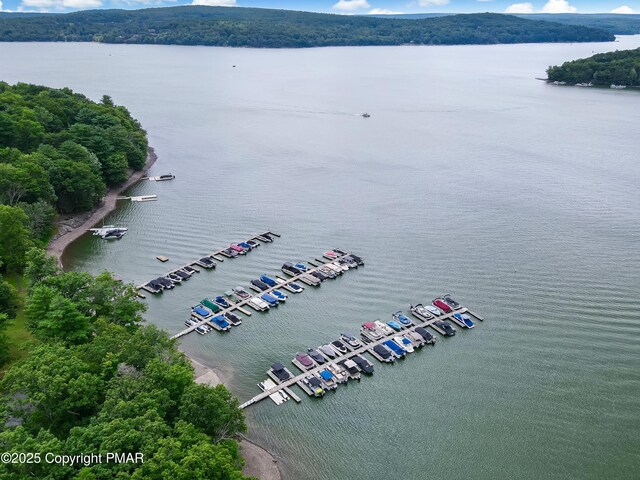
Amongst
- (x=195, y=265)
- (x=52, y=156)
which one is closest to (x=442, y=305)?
(x=195, y=265)

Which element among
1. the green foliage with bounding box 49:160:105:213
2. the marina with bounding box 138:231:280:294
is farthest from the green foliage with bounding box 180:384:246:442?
the green foliage with bounding box 49:160:105:213

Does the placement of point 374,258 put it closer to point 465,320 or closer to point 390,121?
point 465,320

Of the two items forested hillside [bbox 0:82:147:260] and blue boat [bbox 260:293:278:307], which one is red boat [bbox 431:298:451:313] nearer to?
blue boat [bbox 260:293:278:307]

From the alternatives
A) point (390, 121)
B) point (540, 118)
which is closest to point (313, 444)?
point (390, 121)

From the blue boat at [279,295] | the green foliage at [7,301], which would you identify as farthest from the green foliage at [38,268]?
the blue boat at [279,295]

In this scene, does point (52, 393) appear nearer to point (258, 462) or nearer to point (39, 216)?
point (258, 462)

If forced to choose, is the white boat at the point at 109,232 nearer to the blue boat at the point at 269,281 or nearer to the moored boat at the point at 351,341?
the blue boat at the point at 269,281
